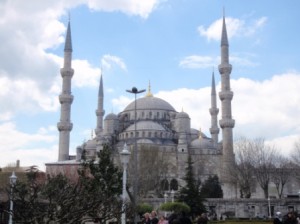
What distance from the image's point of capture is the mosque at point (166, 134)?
49.2m

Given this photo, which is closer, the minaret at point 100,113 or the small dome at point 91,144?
the small dome at point 91,144

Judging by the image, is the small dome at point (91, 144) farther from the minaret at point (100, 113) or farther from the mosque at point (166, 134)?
the minaret at point (100, 113)

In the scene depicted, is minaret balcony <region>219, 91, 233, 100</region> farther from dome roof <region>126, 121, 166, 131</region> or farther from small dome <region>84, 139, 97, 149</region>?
small dome <region>84, 139, 97, 149</region>

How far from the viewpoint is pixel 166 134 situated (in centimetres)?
5938

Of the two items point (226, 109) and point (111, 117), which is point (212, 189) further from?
point (111, 117)

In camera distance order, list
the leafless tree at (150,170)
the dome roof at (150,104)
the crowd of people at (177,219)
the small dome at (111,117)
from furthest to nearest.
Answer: the dome roof at (150,104), the small dome at (111,117), the leafless tree at (150,170), the crowd of people at (177,219)

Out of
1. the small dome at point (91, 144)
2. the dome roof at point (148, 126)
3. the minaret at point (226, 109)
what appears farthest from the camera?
the small dome at point (91, 144)

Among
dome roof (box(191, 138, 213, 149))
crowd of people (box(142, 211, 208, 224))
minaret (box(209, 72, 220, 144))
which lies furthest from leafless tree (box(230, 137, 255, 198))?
crowd of people (box(142, 211, 208, 224))

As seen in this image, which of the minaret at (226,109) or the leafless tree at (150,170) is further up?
the minaret at (226,109)

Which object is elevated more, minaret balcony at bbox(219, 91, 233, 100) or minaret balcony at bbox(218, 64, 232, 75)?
minaret balcony at bbox(218, 64, 232, 75)

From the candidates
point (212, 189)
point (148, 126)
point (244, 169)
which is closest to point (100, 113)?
point (148, 126)

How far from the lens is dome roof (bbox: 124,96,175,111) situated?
65812 millimetres

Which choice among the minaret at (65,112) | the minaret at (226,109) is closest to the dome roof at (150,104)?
the minaret at (65,112)

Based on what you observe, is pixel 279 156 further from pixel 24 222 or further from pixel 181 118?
pixel 24 222
